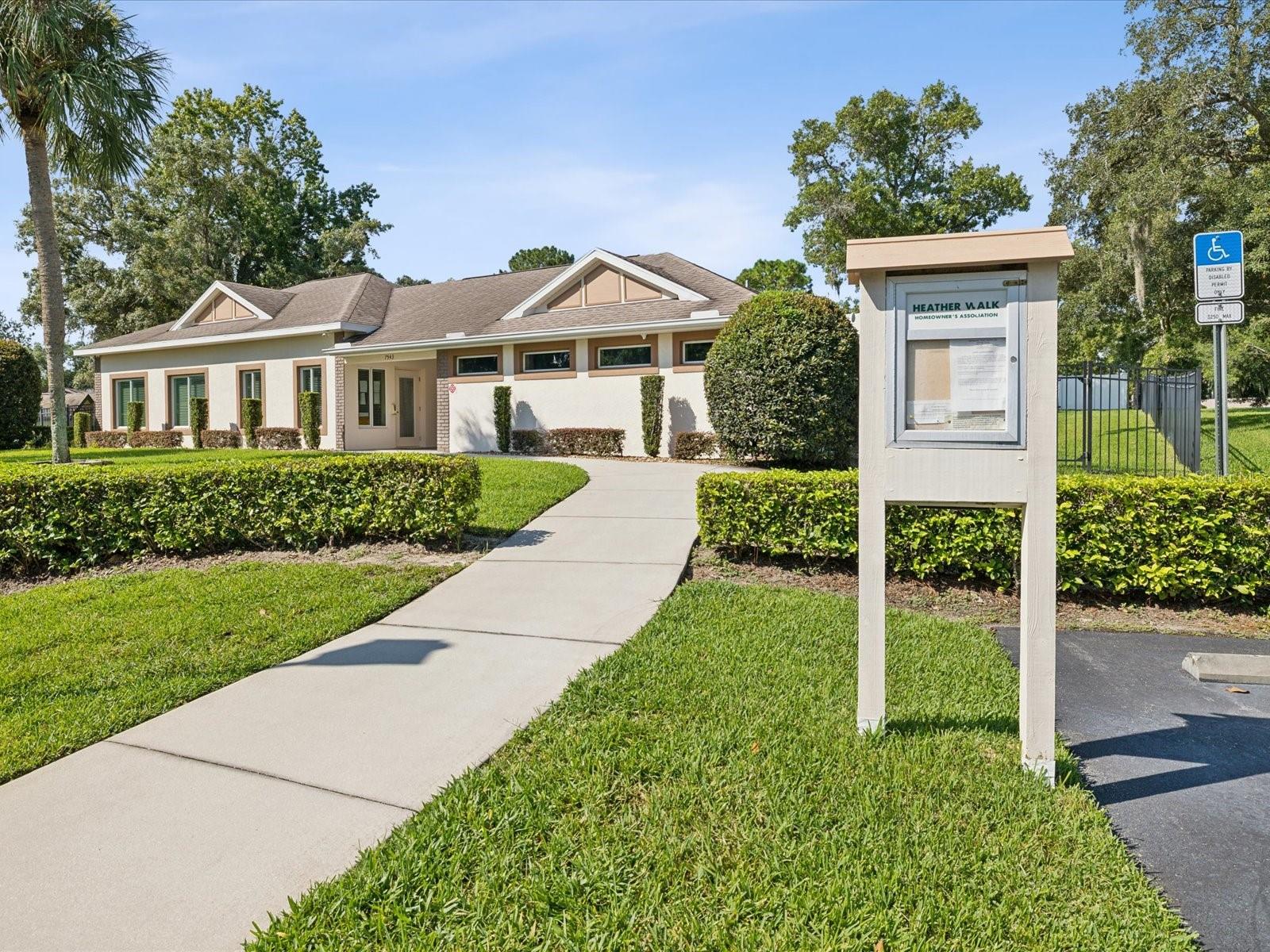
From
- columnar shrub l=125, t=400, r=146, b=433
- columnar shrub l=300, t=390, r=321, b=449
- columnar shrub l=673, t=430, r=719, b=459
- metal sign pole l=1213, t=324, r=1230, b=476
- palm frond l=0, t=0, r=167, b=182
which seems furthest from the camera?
columnar shrub l=125, t=400, r=146, b=433

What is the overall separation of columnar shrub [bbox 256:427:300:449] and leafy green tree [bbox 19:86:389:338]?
16722 millimetres

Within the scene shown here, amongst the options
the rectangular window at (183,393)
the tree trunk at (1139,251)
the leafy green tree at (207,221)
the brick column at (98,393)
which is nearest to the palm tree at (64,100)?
the rectangular window at (183,393)

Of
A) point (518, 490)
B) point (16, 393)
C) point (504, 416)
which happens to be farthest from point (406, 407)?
point (518, 490)

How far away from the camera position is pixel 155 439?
941 inches

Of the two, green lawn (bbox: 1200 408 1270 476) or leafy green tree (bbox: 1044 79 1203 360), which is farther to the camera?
leafy green tree (bbox: 1044 79 1203 360)

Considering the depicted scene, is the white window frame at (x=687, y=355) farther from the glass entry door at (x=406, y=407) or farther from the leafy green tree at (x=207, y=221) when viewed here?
the leafy green tree at (x=207, y=221)

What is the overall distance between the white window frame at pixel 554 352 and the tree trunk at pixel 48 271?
30.1 feet

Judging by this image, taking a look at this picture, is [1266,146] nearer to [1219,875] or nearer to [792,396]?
→ [792,396]

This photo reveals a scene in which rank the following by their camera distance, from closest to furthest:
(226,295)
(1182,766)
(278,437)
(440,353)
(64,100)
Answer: (1182,766) → (64,100) → (440,353) → (278,437) → (226,295)

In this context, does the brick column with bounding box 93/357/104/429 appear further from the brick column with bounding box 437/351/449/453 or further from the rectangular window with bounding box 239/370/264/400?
the brick column with bounding box 437/351/449/453

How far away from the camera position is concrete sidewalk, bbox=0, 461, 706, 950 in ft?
7.79

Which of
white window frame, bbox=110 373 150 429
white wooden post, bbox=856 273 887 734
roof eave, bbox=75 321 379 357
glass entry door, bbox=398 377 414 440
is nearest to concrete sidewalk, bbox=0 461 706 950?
white wooden post, bbox=856 273 887 734

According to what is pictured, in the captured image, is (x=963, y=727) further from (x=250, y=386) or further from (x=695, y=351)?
(x=250, y=386)

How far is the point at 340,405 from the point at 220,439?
4.69 meters
